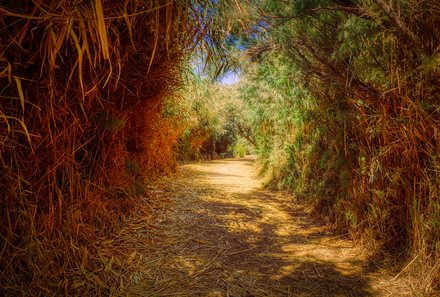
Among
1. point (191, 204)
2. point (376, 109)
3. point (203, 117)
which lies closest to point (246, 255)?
point (191, 204)

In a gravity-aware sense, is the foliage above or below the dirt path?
above

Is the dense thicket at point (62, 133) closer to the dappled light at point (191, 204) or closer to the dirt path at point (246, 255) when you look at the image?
the dappled light at point (191, 204)

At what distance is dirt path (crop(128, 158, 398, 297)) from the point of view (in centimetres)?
152

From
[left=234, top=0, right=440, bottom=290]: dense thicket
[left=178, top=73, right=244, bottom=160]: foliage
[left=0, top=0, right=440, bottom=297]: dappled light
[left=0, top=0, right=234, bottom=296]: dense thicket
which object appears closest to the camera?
[left=0, top=0, right=234, bottom=296]: dense thicket

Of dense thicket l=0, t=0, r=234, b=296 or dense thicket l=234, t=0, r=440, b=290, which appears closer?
dense thicket l=0, t=0, r=234, b=296

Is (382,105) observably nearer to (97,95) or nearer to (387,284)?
(387,284)

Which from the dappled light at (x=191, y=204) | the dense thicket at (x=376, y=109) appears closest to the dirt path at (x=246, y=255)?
the dappled light at (x=191, y=204)

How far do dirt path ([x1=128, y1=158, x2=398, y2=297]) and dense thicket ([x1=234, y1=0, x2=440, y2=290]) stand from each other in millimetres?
283

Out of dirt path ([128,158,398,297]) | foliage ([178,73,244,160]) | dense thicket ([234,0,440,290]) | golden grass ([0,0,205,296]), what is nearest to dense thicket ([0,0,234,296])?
golden grass ([0,0,205,296])

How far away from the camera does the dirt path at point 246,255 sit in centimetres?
152

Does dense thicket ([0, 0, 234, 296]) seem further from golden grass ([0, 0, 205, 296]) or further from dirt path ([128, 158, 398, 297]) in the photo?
dirt path ([128, 158, 398, 297])

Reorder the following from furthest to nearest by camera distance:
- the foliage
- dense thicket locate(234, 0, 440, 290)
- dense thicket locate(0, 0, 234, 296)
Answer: the foliage → dense thicket locate(234, 0, 440, 290) → dense thicket locate(0, 0, 234, 296)

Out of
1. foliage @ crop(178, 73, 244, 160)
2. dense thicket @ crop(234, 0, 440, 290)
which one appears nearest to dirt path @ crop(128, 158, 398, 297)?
dense thicket @ crop(234, 0, 440, 290)

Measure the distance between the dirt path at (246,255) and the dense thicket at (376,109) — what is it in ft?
0.93
